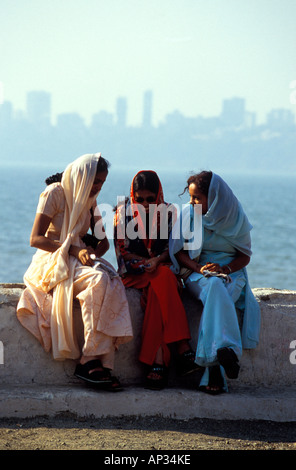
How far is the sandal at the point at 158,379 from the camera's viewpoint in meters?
4.85

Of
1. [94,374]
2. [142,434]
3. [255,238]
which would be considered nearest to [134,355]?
[94,374]

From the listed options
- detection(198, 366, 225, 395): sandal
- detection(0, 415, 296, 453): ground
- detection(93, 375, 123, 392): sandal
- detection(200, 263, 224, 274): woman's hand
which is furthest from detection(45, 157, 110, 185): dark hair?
detection(0, 415, 296, 453): ground

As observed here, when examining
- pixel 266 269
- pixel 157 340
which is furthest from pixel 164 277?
pixel 266 269

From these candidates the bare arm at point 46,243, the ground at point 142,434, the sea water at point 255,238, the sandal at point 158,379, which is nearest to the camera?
the ground at point 142,434

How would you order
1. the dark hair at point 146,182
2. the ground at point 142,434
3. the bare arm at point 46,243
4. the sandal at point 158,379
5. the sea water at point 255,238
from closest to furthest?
the ground at point 142,434, the sandal at point 158,379, the bare arm at point 46,243, the dark hair at point 146,182, the sea water at point 255,238

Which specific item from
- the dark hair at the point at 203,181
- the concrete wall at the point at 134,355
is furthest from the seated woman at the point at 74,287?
the dark hair at the point at 203,181

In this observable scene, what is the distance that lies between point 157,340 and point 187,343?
21 centimetres

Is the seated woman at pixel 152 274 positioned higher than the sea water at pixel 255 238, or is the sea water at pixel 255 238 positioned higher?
the seated woman at pixel 152 274

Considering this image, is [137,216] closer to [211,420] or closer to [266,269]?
[211,420]

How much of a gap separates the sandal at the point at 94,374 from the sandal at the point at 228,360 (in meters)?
0.74

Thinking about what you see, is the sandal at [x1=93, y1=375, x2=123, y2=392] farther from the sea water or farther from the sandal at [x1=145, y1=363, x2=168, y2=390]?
the sea water

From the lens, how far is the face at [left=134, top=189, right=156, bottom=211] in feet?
17.1

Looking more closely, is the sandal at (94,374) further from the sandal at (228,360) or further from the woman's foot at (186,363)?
the sandal at (228,360)

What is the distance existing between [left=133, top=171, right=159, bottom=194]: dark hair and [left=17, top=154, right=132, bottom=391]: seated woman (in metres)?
0.25
